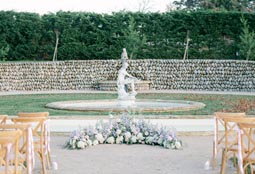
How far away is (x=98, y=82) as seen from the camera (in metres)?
24.3

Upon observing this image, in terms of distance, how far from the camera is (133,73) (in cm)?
2442

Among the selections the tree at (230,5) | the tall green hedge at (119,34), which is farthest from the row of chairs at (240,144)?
the tree at (230,5)

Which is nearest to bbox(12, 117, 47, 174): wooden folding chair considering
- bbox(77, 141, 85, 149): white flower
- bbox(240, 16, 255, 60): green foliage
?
bbox(77, 141, 85, 149): white flower

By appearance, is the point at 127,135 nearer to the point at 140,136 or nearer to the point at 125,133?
the point at 125,133

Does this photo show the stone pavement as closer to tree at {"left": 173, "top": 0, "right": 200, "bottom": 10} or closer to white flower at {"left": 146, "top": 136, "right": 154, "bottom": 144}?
white flower at {"left": 146, "top": 136, "right": 154, "bottom": 144}

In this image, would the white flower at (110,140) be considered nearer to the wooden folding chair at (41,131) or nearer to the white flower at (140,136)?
the white flower at (140,136)

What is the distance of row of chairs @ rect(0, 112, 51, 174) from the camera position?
14.8 ft

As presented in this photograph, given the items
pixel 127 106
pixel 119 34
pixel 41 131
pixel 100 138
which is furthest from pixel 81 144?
pixel 119 34

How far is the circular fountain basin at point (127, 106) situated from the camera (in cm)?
1334

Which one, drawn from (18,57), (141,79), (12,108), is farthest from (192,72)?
(12,108)

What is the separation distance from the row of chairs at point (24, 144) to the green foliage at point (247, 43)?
1902 centimetres

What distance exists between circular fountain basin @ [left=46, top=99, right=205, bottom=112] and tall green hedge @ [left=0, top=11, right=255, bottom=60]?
34.1 feet

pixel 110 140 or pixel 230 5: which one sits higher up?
pixel 230 5

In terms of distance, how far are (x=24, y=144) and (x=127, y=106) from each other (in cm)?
825
